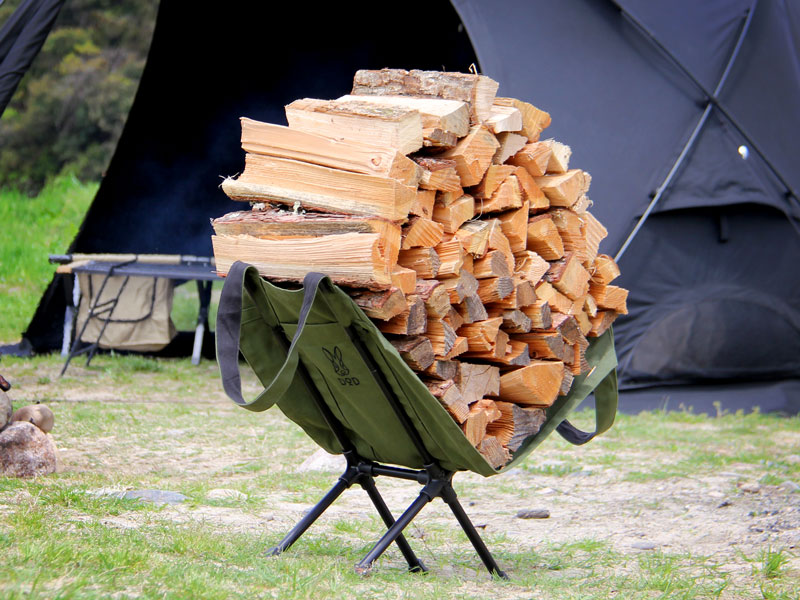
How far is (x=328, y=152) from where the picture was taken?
2.34m

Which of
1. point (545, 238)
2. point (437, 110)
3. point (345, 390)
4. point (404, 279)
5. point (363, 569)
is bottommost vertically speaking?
point (363, 569)

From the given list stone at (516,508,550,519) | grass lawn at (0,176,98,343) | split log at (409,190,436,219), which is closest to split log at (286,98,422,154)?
split log at (409,190,436,219)

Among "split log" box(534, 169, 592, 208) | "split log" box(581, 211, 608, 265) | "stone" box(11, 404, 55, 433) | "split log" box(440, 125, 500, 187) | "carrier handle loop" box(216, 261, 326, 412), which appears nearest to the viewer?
"carrier handle loop" box(216, 261, 326, 412)

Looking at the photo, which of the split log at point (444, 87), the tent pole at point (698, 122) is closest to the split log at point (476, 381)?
the split log at point (444, 87)

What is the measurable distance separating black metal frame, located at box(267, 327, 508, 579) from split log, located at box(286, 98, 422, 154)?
498 mm

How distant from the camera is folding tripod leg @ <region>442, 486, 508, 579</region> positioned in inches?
99.8

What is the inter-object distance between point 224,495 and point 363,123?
1724mm

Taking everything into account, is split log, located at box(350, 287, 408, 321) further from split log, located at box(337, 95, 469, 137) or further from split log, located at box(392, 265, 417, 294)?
split log, located at box(337, 95, 469, 137)

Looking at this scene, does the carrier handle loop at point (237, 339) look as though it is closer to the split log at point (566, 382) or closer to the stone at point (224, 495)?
the split log at point (566, 382)

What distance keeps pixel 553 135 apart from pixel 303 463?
2.39 metres

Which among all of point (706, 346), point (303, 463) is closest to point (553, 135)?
point (706, 346)

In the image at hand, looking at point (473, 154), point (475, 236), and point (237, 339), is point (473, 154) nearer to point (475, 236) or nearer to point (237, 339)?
point (475, 236)

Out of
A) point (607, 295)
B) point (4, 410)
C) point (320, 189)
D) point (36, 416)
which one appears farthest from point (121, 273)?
point (320, 189)

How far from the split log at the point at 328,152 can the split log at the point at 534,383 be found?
702mm
